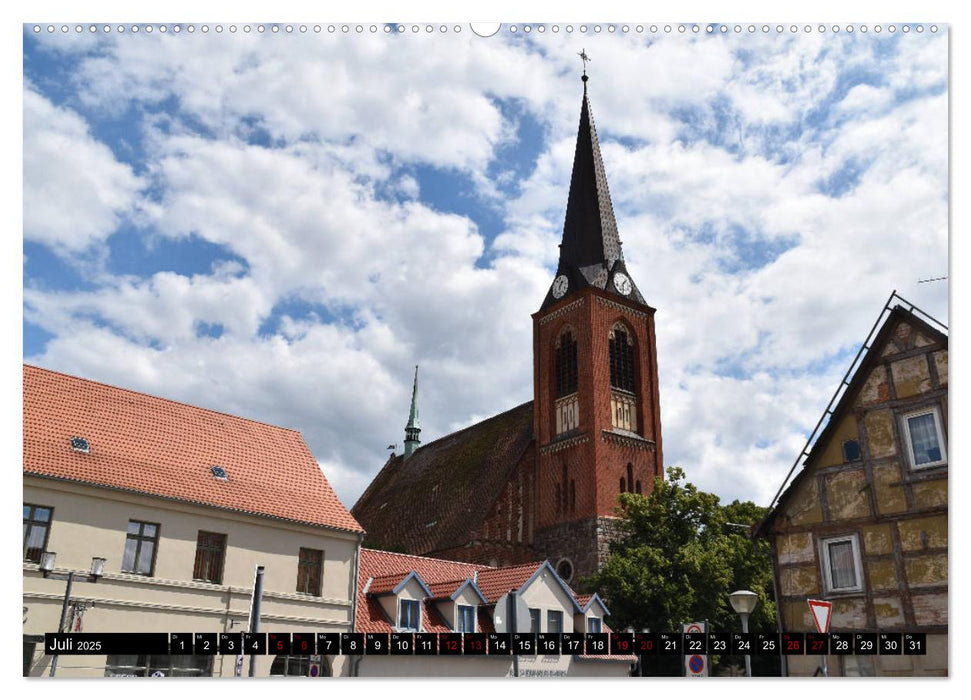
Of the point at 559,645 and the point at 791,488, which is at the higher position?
the point at 791,488

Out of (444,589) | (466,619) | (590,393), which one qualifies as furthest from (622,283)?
(466,619)

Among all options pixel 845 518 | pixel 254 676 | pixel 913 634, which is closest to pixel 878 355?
pixel 845 518

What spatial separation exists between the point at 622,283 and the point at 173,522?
2475 centimetres

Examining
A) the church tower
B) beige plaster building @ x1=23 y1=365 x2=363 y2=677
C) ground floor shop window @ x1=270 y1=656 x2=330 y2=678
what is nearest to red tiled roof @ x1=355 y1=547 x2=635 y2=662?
beige plaster building @ x1=23 y1=365 x2=363 y2=677

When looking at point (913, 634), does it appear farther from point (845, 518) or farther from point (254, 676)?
point (254, 676)

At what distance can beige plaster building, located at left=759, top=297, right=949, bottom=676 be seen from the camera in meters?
9.48

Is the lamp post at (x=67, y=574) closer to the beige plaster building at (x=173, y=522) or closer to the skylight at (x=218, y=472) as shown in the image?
the beige plaster building at (x=173, y=522)

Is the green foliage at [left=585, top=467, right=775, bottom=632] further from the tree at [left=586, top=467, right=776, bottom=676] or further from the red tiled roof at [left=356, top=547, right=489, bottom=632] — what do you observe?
the red tiled roof at [left=356, top=547, right=489, bottom=632]

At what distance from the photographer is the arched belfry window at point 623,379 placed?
1287 inches

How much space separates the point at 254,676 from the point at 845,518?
25.0 feet

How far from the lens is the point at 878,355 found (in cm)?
1089

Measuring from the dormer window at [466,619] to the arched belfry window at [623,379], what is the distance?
48.1 ft

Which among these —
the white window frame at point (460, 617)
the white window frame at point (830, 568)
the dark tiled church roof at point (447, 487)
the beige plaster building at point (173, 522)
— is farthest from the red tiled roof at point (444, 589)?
the dark tiled church roof at point (447, 487)

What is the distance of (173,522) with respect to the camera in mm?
12883
